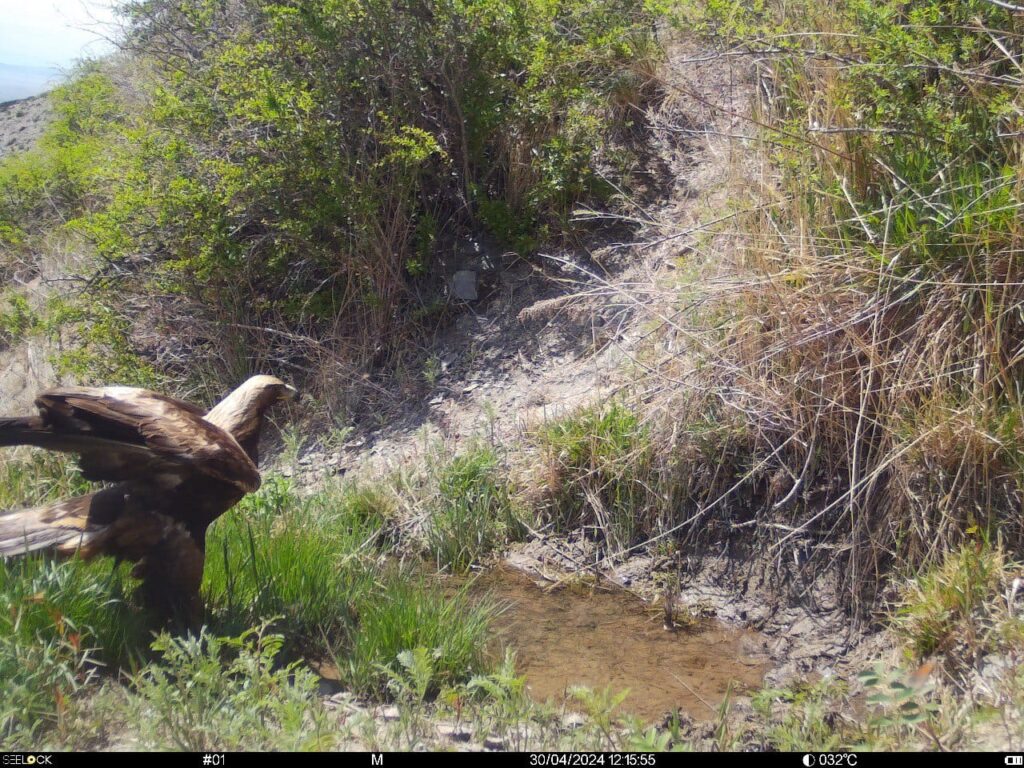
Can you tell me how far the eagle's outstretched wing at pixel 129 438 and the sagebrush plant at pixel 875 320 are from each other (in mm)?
2620

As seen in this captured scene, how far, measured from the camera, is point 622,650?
479cm

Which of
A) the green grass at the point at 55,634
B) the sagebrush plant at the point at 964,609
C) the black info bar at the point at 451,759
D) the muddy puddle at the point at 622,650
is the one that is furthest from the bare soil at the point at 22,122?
the sagebrush plant at the point at 964,609

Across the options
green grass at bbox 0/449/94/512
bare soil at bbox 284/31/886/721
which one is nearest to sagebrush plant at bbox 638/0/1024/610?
bare soil at bbox 284/31/886/721

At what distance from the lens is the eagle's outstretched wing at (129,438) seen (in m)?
3.94

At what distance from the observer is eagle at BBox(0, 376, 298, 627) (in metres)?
3.96

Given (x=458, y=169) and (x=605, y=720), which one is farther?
(x=458, y=169)

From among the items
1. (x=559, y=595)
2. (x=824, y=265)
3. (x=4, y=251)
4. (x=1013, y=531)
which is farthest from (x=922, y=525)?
Result: (x=4, y=251)

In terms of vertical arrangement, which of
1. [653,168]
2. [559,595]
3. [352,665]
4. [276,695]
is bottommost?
[559,595]

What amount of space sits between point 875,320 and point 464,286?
372cm

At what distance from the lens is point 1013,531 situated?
14.2 ft

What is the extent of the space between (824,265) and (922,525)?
145 cm

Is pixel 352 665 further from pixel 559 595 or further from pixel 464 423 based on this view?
pixel 464 423

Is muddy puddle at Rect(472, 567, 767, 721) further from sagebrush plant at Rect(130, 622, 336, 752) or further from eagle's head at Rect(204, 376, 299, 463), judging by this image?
eagle's head at Rect(204, 376, 299, 463)

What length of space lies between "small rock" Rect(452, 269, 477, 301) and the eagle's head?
10.0ft
